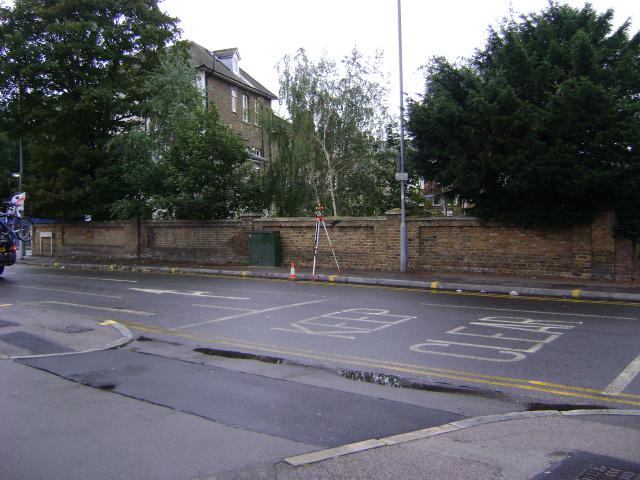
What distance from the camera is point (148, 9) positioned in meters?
26.0

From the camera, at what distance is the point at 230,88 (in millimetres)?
37031

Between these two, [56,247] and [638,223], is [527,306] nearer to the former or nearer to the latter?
[638,223]

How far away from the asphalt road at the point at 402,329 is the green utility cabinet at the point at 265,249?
504 centimetres

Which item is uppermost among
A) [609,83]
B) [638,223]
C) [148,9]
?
[148,9]

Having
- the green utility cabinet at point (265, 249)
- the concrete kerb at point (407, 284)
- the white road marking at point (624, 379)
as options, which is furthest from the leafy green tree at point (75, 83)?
the white road marking at point (624, 379)

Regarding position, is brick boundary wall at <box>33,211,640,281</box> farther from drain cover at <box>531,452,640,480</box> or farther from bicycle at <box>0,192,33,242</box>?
drain cover at <box>531,452,640,480</box>

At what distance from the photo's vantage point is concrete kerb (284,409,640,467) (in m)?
3.99

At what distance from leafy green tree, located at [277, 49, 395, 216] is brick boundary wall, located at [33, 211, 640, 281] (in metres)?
3.83

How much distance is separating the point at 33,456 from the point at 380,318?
7.01 metres

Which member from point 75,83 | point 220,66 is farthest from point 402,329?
point 220,66

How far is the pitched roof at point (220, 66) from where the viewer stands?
34312mm

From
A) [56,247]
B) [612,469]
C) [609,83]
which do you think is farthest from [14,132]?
[612,469]

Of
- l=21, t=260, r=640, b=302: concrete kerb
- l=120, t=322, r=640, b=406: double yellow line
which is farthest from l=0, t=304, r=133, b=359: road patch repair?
l=21, t=260, r=640, b=302: concrete kerb

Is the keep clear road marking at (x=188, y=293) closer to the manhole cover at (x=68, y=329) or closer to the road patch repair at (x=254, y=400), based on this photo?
the manhole cover at (x=68, y=329)
